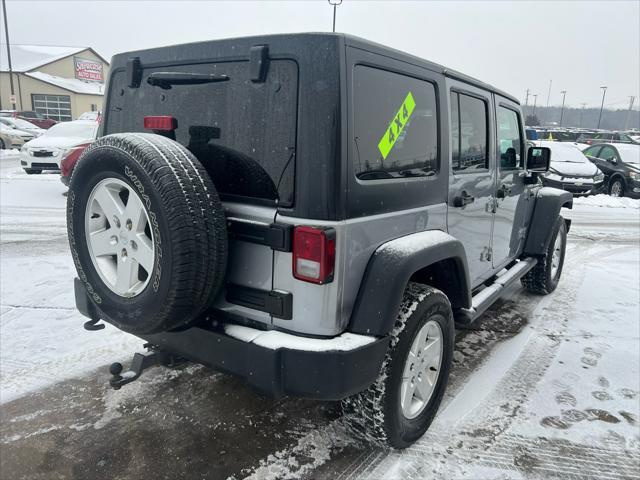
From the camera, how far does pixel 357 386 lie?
86.7 inches

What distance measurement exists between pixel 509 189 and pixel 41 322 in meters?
4.05

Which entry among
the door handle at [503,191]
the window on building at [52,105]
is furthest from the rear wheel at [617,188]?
the window on building at [52,105]

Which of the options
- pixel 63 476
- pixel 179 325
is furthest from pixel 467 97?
pixel 63 476

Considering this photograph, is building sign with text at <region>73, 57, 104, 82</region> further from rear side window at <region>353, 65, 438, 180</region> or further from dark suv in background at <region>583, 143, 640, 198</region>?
rear side window at <region>353, 65, 438, 180</region>

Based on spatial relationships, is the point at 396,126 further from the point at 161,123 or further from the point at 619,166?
the point at 619,166

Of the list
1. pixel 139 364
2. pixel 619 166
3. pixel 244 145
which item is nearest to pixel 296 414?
pixel 139 364

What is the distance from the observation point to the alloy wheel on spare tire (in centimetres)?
207

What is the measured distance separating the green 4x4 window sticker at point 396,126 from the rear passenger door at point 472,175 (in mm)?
534

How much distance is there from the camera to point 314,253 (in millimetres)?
2092

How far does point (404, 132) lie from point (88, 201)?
1617 millimetres

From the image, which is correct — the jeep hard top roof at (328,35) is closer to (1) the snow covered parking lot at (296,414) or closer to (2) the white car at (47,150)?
(1) the snow covered parking lot at (296,414)

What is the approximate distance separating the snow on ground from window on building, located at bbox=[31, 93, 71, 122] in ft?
139

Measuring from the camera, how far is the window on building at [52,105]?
43.5 m

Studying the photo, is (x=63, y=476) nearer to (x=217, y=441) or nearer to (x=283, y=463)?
(x=217, y=441)
